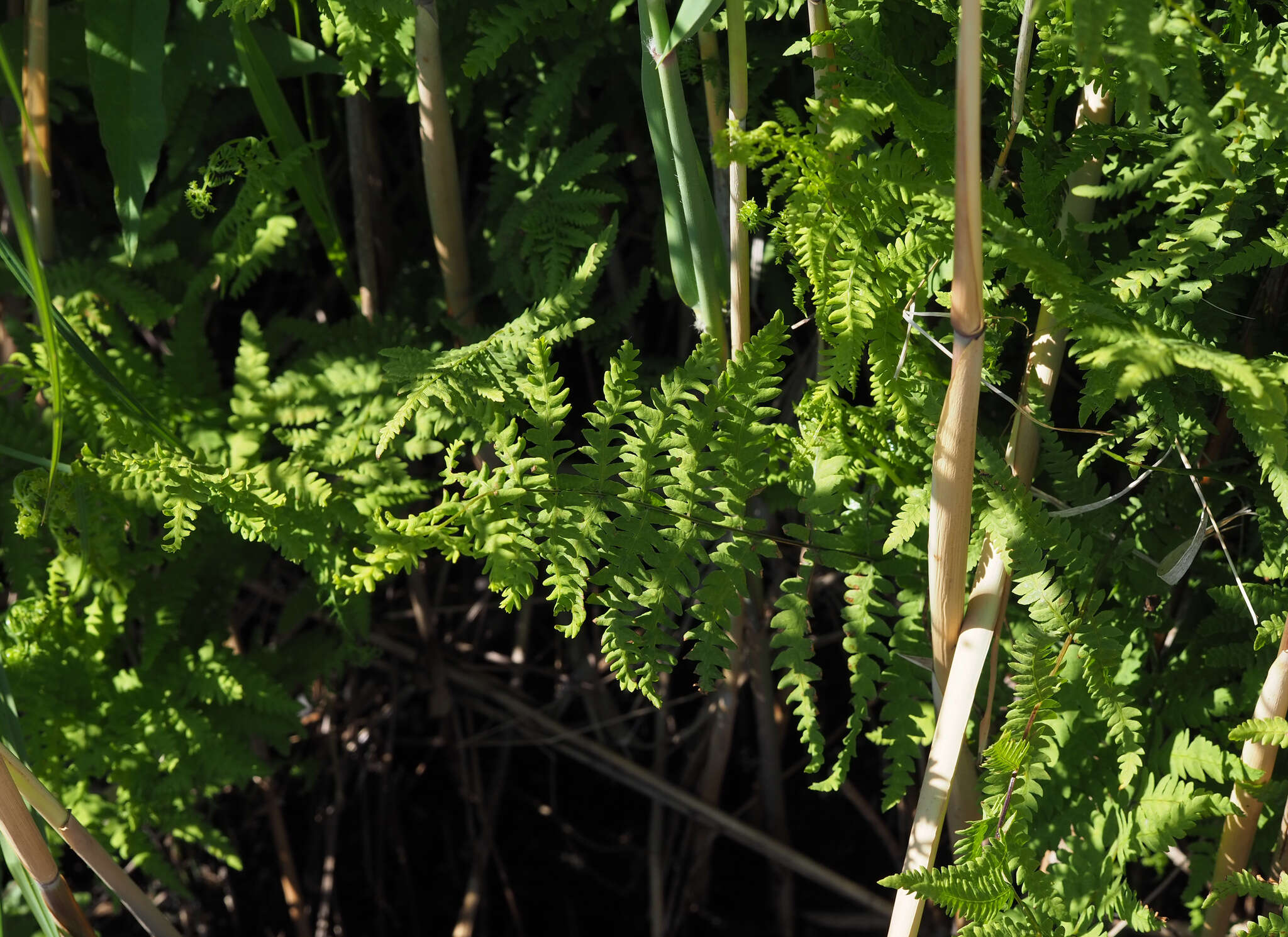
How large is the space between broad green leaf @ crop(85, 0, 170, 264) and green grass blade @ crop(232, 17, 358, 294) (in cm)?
9

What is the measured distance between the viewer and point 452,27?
3.48ft

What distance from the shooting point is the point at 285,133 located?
1.03m

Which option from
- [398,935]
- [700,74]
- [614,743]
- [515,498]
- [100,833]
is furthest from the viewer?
[398,935]

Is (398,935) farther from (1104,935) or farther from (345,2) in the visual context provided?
(345,2)

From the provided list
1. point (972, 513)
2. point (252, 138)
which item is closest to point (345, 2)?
point (252, 138)

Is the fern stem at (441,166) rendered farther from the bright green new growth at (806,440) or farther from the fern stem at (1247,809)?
the fern stem at (1247,809)

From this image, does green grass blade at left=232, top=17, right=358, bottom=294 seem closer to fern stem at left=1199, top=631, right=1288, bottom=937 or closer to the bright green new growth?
the bright green new growth

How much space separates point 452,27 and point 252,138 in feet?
0.79

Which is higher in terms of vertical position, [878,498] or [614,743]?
[878,498]

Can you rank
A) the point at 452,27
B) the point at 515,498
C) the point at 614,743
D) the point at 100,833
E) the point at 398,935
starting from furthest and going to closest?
the point at 398,935 → the point at 614,743 → the point at 100,833 → the point at 452,27 → the point at 515,498

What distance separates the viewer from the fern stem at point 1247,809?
0.81 m

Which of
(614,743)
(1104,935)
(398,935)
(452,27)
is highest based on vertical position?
(452,27)

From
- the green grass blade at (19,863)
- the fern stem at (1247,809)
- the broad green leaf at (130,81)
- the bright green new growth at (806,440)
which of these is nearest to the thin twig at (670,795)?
the bright green new growth at (806,440)

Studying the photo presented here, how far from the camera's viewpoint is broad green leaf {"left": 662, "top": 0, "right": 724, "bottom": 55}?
70 cm
